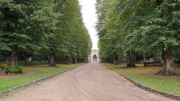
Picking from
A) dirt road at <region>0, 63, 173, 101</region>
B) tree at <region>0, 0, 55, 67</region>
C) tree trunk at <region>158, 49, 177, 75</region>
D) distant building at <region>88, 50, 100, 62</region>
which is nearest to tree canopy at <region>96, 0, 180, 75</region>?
tree trunk at <region>158, 49, 177, 75</region>

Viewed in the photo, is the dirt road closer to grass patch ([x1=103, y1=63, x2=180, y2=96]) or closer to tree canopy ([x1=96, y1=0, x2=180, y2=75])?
grass patch ([x1=103, y1=63, x2=180, y2=96])

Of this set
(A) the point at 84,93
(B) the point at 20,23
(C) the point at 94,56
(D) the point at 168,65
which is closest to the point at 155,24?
(D) the point at 168,65

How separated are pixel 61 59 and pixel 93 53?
94925mm

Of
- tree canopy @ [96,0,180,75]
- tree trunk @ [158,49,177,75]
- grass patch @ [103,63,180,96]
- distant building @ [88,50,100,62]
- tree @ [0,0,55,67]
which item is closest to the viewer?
grass patch @ [103,63,180,96]

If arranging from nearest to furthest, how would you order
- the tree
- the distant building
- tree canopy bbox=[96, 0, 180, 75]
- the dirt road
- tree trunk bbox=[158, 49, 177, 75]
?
the dirt road < tree canopy bbox=[96, 0, 180, 75] < tree trunk bbox=[158, 49, 177, 75] < the tree < the distant building

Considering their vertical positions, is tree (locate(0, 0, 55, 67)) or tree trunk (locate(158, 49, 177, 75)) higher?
tree (locate(0, 0, 55, 67))

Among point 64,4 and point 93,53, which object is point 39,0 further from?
point 93,53

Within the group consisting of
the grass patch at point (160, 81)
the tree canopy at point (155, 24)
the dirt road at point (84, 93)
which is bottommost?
the dirt road at point (84, 93)

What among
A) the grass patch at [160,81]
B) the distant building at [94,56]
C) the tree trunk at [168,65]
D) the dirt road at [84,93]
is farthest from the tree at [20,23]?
the distant building at [94,56]

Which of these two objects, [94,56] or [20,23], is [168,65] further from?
[94,56]

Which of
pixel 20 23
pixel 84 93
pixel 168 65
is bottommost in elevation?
pixel 84 93

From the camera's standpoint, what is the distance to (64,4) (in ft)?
114

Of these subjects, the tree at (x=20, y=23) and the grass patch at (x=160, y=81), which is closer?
the grass patch at (x=160, y=81)

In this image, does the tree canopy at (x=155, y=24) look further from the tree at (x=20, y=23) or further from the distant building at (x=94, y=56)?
the distant building at (x=94, y=56)
